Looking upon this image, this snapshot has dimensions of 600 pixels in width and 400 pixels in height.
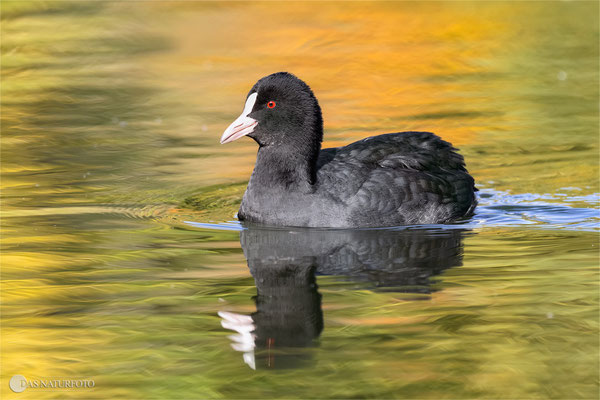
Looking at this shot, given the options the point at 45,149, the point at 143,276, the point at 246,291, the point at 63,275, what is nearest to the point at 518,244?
the point at 246,291

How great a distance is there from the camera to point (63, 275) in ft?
23.4

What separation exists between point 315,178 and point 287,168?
0.27 m

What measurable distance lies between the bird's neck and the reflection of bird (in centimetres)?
45

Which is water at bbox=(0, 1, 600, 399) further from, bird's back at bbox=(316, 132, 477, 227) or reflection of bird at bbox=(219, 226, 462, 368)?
bird's back at bbox=(316, 132, 477, 227)

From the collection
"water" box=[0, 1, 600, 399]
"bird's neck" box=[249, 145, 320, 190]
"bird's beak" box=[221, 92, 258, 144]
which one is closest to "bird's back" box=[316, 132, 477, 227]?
"bird's neck" box=[249, 145, 320, 190]

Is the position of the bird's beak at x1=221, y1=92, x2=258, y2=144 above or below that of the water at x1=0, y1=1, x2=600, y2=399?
above

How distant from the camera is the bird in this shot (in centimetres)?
838

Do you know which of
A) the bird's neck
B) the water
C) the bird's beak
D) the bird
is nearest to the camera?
the water

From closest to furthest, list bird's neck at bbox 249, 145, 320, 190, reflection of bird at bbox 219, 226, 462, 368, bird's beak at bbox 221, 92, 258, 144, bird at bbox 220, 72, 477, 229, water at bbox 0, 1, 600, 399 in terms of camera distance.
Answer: water at bbox 0, 1, 600, 399 < reflection of bird at bbox 219, 226, 462, 368 < bird at bbox 220, 72, 477, 229 < bird's neck at bbox 249, 145, 320, 190 < bird's beak at bbox 221, 92, 258, 144

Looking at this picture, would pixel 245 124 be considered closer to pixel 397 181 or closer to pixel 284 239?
pixel 284 239

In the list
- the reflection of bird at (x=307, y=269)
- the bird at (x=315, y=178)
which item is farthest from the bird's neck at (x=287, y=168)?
the reflection of bird at (x=307, y=269)

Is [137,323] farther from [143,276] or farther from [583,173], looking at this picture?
[583,173]

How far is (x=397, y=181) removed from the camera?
345 inches

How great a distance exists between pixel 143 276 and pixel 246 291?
37.2 inches
